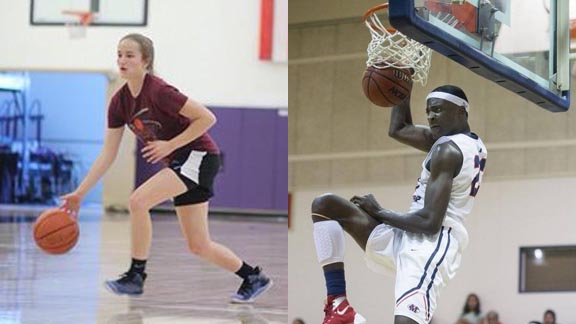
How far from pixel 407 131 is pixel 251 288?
2.13m

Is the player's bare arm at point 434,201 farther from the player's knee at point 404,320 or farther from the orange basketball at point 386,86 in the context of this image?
the orange basketball at point 386,86

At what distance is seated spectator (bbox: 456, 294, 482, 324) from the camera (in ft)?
30.2

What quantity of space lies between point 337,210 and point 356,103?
5.72m

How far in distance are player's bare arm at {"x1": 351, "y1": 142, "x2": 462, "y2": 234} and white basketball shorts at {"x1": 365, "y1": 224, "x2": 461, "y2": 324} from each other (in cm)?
7

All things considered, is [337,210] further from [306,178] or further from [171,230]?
[171,230]

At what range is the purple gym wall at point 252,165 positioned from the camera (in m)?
13.9

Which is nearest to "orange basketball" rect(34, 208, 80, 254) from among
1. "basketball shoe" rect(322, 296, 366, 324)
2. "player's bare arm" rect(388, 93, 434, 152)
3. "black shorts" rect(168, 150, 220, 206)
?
"black shorts" rect(168, 150, 220, 206)

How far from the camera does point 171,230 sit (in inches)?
486

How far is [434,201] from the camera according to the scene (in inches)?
164

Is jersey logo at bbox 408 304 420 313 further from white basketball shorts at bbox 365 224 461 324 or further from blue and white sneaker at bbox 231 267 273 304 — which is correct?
blue and white sneaker at bbox 231 267 273 304

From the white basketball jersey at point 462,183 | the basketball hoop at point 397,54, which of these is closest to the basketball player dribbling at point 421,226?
the white basketball jersey at point 462,183

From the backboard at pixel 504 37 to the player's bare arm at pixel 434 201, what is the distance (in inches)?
18.5

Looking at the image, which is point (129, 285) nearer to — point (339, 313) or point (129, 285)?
point (129, 285)

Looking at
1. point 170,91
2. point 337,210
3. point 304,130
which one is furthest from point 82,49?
point 337,210
